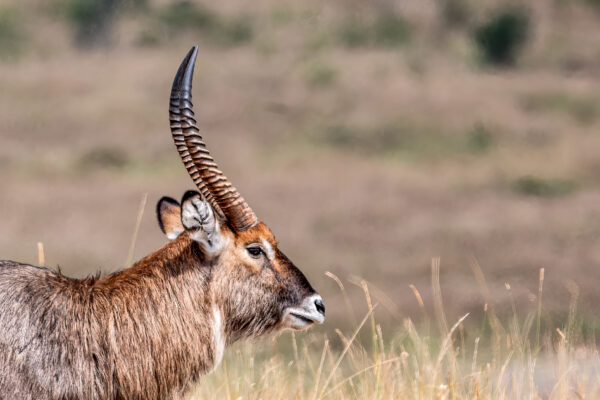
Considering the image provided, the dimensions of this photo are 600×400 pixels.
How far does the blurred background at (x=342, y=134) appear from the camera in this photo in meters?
20.7

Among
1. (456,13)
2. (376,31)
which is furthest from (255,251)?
(456,13)

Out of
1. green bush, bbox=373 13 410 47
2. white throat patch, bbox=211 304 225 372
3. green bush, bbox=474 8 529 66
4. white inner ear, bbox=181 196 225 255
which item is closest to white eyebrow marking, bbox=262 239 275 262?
white inner ear, bbox=181 196 225 255

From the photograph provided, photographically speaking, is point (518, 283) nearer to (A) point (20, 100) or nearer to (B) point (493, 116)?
(B) point (493, 116)

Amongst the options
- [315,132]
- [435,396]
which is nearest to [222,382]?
[435,396]

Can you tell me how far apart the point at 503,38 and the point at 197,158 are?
33832 mm

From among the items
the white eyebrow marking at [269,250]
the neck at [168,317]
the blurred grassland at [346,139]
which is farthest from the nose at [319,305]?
the blurred grassland at [346,139]

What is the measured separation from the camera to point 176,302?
18.3 feet

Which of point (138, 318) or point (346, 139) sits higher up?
point (138, 318)

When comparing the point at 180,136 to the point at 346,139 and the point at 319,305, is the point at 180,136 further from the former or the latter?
the point at 346,139

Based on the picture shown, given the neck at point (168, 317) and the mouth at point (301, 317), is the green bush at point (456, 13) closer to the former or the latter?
the mouth at point (301, 317)

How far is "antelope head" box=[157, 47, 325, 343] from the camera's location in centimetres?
552

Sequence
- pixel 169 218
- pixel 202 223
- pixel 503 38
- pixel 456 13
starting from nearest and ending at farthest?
pixel 202 223 < pixel 169 218 < pixel 503 38 < pixel 456 13

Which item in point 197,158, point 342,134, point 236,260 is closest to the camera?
point 197,158

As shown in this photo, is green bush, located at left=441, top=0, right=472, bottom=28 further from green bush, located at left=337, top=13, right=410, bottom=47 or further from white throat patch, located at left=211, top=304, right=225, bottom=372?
white throat patch, located at left=211, top=304, right=225, bottom=372
